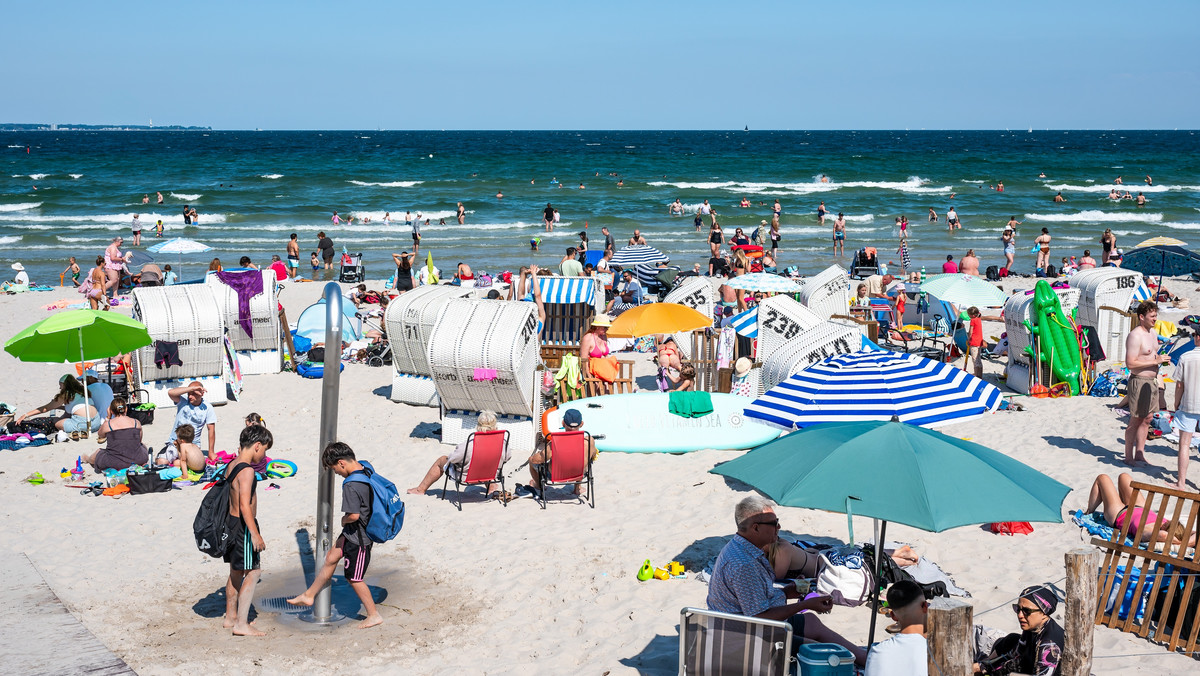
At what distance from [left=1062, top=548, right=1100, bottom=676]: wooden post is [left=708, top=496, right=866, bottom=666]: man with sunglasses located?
1.04m

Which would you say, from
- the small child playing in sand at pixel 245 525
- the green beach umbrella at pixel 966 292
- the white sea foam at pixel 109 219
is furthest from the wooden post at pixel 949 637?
the white sea foam at pixel 109 219

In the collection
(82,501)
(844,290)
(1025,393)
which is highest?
(844,290)

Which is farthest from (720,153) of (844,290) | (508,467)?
(508,467)

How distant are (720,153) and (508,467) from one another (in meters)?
75.3

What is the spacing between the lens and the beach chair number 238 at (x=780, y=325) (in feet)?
37.5

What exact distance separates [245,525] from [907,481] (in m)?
3.79

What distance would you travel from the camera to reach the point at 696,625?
197 inches

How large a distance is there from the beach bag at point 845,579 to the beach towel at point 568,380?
549cm

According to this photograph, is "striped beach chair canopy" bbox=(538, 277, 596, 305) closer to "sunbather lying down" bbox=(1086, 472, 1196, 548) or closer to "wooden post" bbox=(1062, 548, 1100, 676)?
"sunbather lying down" bbox=(1086, 472, 1196, 548)

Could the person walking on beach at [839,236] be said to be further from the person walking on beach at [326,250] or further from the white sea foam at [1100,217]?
the person walking on beach at [326,250]

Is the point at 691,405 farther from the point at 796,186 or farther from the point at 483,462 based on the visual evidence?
the point at 796,186

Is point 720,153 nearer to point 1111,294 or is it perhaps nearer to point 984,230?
point 984,230

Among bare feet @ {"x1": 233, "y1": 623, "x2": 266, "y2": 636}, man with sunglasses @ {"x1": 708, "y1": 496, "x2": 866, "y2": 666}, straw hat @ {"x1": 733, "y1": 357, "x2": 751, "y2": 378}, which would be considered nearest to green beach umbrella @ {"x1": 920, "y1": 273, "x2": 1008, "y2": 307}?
straw hat @ {"x1": 733, "y1": 357, "x2": 751, "y2": 378}

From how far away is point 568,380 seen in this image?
11531 mm
